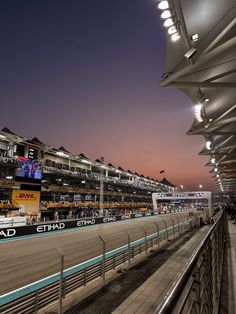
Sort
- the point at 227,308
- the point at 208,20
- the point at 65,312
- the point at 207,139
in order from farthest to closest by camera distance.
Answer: the point at 207,139
the point at 208,20
the point at 65,312
the point at 227,308

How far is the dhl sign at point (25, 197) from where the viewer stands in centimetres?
2948

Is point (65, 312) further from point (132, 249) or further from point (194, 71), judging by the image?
point (194, 71)

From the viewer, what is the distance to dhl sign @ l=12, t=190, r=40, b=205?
29484 mm

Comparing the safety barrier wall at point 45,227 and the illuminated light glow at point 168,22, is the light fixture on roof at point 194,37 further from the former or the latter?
the safety barrier wall at point 45,227

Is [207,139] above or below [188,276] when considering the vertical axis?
above

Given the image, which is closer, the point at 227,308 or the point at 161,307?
the point at 161,307

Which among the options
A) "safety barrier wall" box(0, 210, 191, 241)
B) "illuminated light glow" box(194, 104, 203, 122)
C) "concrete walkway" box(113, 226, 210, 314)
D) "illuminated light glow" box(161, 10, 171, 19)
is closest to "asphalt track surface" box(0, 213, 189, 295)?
"safety barrier wall" box(0, 210, 191, 241)

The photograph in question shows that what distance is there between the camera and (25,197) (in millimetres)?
30719

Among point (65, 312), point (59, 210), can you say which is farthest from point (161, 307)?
point (59, 210)

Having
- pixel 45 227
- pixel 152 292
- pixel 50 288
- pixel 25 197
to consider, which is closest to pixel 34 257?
pixel 50 288

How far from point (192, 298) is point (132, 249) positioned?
940 cm

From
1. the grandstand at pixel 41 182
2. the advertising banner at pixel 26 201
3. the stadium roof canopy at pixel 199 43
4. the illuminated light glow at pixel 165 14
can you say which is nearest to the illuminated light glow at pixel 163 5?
the stadium roof canopy at pixel 199 43

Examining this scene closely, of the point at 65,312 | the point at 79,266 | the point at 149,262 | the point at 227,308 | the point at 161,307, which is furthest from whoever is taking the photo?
the point at 149,262

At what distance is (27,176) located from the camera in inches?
1206
